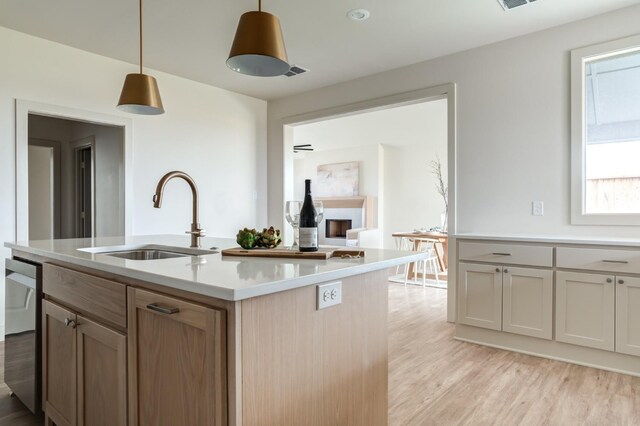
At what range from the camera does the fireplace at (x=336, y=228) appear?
899 cm

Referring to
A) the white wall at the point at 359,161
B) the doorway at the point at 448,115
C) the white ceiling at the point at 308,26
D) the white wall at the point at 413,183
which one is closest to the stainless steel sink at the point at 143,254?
the white ceiling at the point at 308,26

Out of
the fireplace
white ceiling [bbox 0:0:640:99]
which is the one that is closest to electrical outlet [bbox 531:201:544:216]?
white ceiling [bbox 0:0:640:99]

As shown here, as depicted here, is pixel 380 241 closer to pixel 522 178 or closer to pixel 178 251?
pixel 522 178

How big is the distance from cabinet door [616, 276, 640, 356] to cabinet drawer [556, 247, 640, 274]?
76mm

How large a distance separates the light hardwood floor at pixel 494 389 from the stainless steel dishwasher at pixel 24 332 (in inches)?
69.0

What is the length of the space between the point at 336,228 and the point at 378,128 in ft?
9.32

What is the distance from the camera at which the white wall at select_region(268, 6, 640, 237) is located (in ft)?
10.4

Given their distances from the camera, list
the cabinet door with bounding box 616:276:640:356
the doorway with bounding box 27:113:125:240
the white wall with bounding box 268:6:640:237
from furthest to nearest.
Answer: the doorway with bounding box 27:113:125:240, the white wall with bounding box 268:6:640:237, the cabinet door with bounding box 616:276:640:356

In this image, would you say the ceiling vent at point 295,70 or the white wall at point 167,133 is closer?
the white wall at point 167,133

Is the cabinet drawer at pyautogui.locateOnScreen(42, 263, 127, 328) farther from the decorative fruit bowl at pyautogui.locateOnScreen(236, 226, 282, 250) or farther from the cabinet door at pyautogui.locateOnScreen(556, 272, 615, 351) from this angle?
the cabinet door at pyautogui.locateOnScreen(556, 272, 615, 351)

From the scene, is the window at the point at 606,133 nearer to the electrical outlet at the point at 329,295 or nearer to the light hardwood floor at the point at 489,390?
the light hardwood floor at the point at 489,390

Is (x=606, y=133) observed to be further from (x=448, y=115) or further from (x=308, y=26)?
(x=308, y=26)

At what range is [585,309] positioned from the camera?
2695 mm

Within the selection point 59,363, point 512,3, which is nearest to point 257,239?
point 59,363
